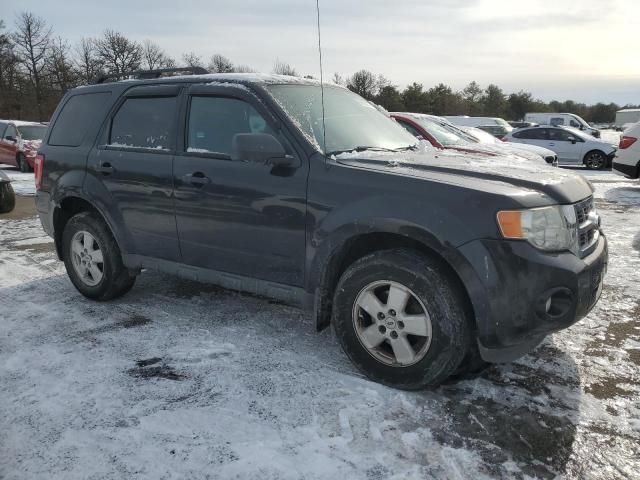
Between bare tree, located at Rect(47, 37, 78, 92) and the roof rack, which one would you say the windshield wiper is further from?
bare tree, located at Rect(47, 37, 78, 92)

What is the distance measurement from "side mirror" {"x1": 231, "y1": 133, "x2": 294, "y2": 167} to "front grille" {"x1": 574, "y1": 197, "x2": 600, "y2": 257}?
1741 millimetres

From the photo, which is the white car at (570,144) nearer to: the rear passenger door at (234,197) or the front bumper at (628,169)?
the front bumper at (628,169)

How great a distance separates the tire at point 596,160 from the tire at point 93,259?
1636cm

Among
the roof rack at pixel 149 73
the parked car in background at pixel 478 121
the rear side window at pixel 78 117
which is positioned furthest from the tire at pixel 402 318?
the parked car in background at pixel 478 121

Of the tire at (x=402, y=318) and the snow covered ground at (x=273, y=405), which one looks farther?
the tire at (x=402, y=318)

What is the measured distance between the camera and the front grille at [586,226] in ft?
9.49

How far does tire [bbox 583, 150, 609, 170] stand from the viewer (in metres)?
16.6

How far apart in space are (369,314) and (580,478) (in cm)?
132

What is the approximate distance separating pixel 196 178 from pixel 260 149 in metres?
0.74

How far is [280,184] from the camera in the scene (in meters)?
3.29

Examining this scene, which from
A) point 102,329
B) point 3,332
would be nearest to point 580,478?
point 102,329

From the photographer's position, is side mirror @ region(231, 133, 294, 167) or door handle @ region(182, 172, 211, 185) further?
door handle @ region(182, 172, 211, 185)

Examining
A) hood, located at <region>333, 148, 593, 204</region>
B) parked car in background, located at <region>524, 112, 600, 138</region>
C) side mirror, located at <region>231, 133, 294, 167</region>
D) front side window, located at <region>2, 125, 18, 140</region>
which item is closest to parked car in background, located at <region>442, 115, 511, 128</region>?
parked car in background, located at <region>524, 112, 600, 138</region>

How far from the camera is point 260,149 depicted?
3.15 meters
